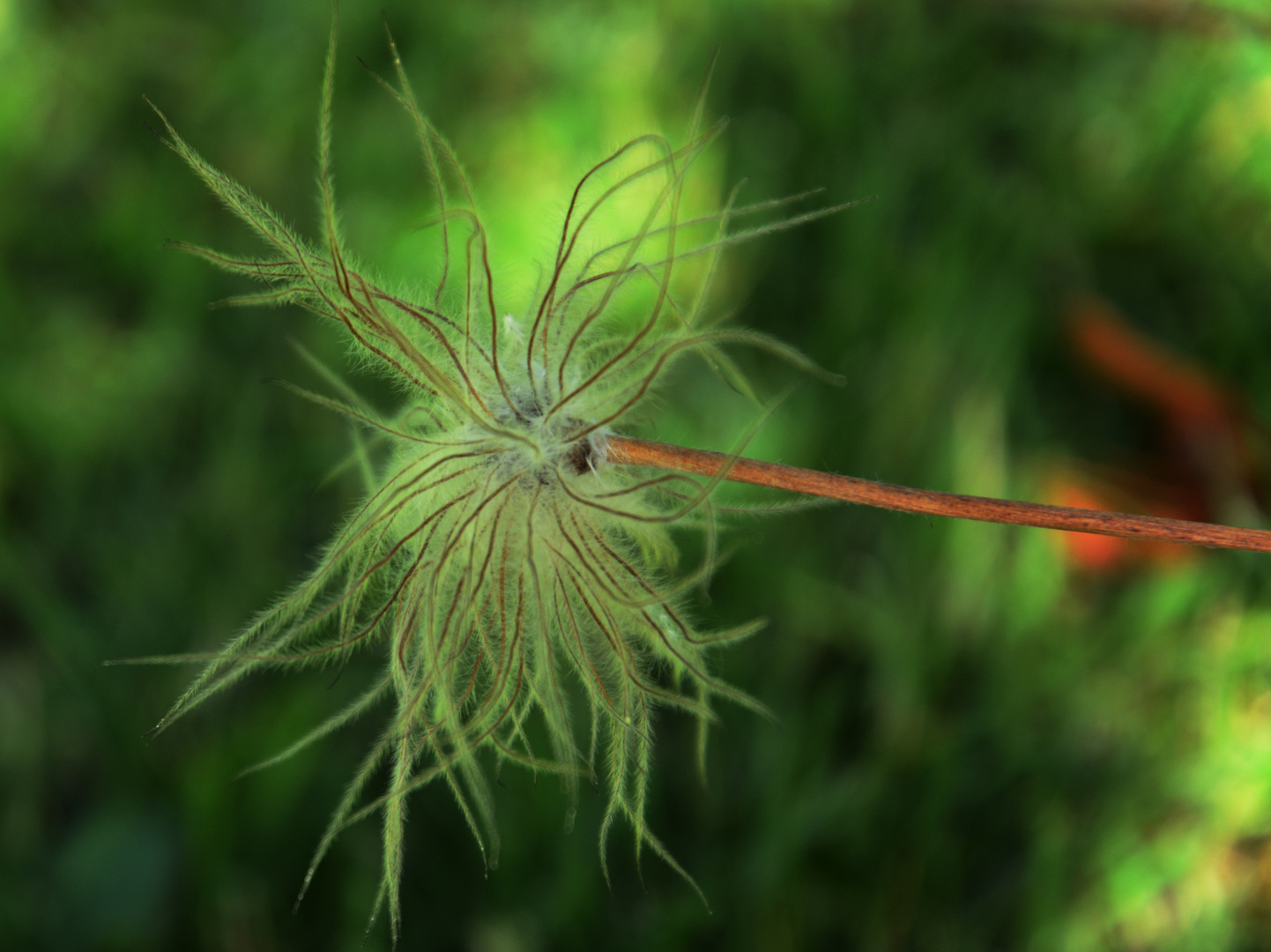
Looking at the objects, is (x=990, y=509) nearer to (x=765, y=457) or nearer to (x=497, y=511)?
(x=497, y=511)

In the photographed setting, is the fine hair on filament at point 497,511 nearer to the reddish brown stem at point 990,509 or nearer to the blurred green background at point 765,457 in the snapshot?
the reddish brown stem at point 990,509

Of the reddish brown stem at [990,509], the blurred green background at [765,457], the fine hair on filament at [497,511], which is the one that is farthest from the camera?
the blurred green background at [765,457]

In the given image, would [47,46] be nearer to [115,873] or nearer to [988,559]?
[115,873]

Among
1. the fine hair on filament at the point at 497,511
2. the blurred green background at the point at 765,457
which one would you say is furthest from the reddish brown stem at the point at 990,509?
the blurred green background at the point at 765,457

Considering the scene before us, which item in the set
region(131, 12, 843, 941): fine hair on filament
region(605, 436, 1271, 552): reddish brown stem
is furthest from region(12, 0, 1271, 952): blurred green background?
region(605, 436, 1271, 552): reddish brown stem

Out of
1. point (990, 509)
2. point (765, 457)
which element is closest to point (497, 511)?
point (990, 509)
